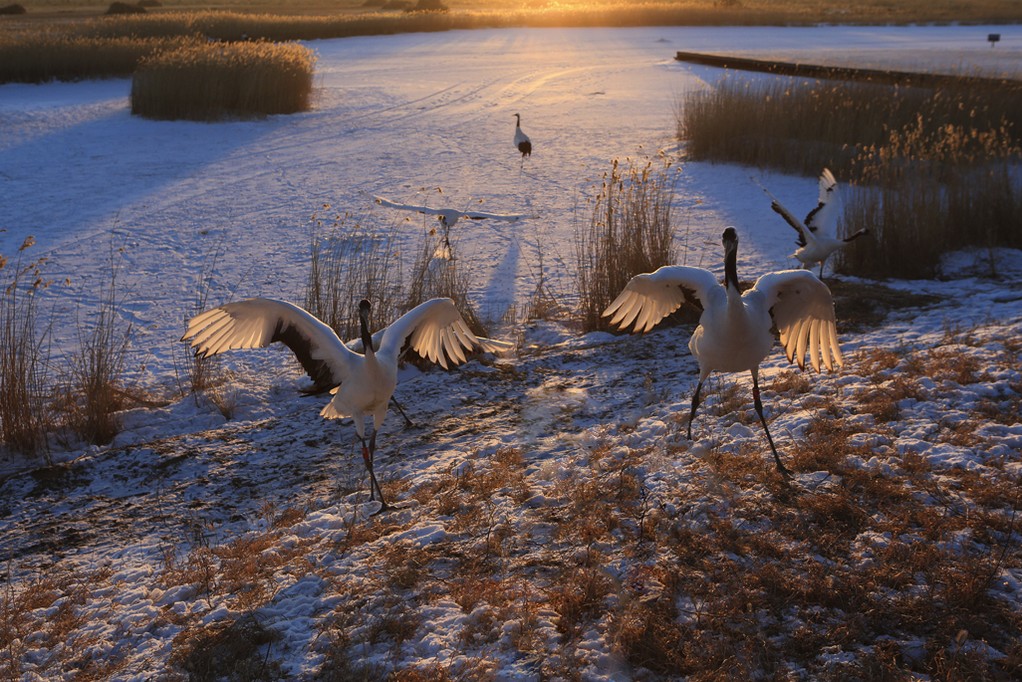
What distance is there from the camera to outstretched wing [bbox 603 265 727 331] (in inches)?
211

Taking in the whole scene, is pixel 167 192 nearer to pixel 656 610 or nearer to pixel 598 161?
pixel 598 161

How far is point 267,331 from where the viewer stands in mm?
5312

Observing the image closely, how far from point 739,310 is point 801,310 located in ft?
2.77

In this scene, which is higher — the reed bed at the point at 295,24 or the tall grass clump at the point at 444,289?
the reed bed at the point at 295,24

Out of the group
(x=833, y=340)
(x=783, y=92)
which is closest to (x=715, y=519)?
(x=833, y=340)

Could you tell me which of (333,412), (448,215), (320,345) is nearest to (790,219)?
(448,215)

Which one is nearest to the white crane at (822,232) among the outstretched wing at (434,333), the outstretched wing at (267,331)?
the outstretched wing at (434,333)

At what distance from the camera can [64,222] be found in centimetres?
1136

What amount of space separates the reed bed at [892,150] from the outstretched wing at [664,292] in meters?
4.66

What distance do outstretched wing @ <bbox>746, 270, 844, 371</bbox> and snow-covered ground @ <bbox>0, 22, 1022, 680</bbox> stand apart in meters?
0.46

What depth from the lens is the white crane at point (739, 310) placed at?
515 cm

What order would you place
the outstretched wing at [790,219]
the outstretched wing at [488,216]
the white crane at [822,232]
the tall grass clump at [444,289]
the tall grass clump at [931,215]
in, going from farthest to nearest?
the outstretched wing at [488,216] < the tall grass clump at [931,215] < the white crane at [822,232] < the tall grass clump at [444,289] < the outstretched wing at [790,219]

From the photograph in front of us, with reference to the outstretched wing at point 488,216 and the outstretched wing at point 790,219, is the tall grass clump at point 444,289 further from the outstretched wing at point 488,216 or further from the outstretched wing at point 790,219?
the outstretched wing at point 790,219

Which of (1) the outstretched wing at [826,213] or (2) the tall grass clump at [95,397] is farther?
(1) the outstretched wing at [826,213]
